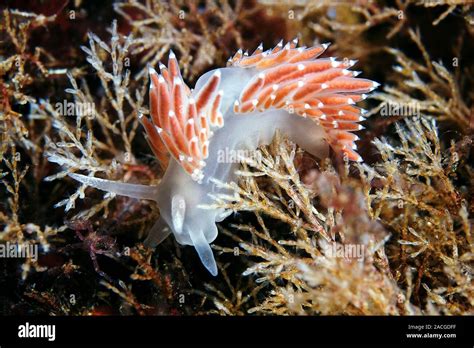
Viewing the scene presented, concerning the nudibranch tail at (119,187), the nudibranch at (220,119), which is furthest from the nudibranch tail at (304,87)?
the nudibranch tail at (119,187)

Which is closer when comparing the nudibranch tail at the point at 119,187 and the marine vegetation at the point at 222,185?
the marine vegetation at the point at 222,185

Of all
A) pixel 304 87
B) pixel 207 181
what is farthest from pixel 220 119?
pixel 304 87

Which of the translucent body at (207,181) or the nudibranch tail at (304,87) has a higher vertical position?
the nudibranch tail at (304,87)

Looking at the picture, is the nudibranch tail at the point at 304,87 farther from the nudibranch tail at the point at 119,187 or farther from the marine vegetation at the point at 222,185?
the nudibranch tail at the point at 119,187

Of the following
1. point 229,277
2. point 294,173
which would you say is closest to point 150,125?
point 294,173

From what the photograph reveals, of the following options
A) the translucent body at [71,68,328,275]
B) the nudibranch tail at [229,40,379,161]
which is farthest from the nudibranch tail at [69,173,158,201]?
the nudibranch tail at [229,40,379,161]

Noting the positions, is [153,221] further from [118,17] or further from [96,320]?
[118,17]

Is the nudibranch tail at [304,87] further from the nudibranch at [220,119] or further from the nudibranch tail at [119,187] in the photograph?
the nudibranch tail at [119,187]

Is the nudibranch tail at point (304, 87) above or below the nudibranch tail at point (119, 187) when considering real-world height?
above

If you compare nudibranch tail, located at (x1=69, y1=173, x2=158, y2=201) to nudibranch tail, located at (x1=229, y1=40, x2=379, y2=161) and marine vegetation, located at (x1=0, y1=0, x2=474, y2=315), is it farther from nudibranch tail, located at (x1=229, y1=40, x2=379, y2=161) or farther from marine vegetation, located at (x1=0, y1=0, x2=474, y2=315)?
nudibranch tail, located at (x1=229, y1=40, x2=379, y2=161)
